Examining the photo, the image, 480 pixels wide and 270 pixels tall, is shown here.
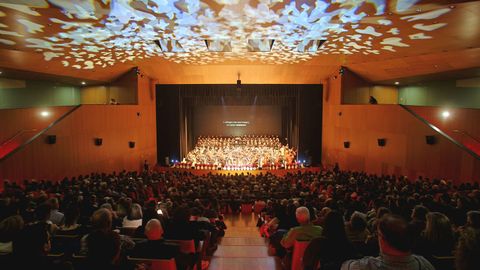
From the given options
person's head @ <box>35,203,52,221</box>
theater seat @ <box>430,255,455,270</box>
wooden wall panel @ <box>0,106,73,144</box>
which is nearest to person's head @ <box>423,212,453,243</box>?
theater seat @ <box>430,255,455,270</box>

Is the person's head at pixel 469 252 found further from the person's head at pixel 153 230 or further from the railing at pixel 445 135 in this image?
the railing at pixel 445 135

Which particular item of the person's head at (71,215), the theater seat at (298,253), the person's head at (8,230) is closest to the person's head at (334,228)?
the theater seat at (298,253)

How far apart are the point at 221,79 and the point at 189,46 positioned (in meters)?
7.08

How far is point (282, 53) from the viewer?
1292cm

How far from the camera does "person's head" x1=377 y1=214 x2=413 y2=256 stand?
1749 mm

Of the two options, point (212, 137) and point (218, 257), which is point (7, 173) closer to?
point (218, 257)

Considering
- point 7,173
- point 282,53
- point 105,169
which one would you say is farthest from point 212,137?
point 7,173

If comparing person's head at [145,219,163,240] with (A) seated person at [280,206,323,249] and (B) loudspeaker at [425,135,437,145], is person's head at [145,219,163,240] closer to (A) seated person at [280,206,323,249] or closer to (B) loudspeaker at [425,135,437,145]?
(A) seated person at [280,206,323,249]

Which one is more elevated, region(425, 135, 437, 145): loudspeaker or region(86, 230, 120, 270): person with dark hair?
region(425, 135, 437, 145): loudspeaker

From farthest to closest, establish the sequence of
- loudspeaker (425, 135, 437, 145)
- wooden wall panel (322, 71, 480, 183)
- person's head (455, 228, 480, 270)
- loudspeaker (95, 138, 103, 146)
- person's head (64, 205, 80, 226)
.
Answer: loudspeaker (95, 138, 103, 146) < loudspeaker (425, 135, 437, 145) < wooden wall panel (322, 71, 480, 183) < person's head (64, 205, 80, 226) < person's head (455, 228, 480, 270)

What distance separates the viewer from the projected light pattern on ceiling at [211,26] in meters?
6.50

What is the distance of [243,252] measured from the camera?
5234 millimetres

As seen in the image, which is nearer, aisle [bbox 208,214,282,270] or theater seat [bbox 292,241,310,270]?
theater seat [bbox 292,241,310,270]

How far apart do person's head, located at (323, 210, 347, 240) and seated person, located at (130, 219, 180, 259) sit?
1.48m
